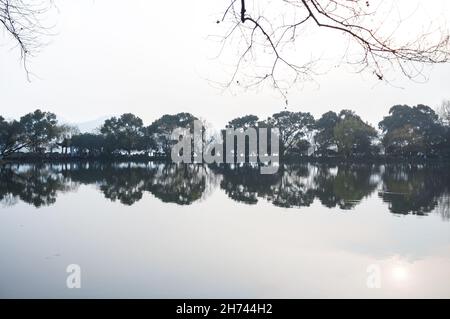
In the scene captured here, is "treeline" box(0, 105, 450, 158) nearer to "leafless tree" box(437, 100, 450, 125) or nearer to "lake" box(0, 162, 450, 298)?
"leafless tree" box(437, 100, 450, 125)

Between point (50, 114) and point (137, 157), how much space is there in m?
10.9

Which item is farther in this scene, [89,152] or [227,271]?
[89,152]

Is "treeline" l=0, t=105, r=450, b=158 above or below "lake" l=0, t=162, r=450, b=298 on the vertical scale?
above

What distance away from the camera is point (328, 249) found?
7293 millimetres

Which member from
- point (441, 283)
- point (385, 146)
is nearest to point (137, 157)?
point (385, 146)

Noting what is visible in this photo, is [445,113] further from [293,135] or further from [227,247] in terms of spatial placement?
[227,247]

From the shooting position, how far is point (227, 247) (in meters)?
7.43

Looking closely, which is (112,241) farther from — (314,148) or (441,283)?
(314,148)

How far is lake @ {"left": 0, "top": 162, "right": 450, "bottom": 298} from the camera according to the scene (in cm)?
537

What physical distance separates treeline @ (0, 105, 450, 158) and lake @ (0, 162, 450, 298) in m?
35.1

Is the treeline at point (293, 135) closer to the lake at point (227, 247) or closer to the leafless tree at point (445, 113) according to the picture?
the leafless tree at point (445, 113)

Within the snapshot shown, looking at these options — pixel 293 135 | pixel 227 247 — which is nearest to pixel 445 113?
Answer: pixel 293 135

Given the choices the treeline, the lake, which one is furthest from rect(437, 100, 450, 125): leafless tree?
the lake

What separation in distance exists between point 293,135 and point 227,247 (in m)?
46.3
